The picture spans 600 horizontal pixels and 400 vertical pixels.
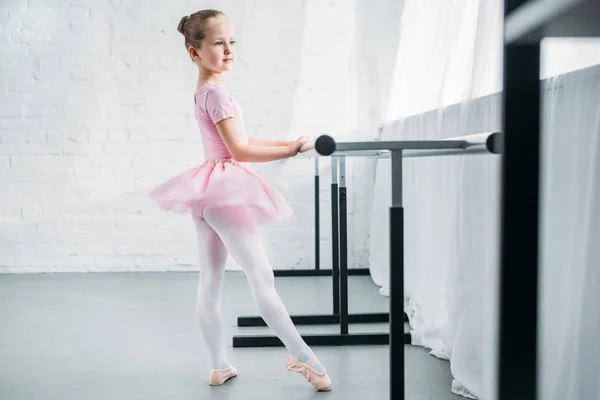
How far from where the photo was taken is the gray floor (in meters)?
2.01

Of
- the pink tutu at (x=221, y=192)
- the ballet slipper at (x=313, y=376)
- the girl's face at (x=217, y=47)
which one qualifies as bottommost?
the ballet slipper at (x=313, y=376)

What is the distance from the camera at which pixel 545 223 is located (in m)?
1.57

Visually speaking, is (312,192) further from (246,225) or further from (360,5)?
(246,225)

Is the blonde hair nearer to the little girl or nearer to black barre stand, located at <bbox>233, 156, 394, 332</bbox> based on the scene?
the little girl

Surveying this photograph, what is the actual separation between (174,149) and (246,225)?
2.40m

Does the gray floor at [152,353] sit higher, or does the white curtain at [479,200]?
the white curtain at [479,200]

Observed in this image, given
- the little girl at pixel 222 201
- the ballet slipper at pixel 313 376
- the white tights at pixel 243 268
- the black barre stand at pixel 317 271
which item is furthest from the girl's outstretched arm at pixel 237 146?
the black barre stand at pixel 317 271

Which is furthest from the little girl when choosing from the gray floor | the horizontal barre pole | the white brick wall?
the white brick wall

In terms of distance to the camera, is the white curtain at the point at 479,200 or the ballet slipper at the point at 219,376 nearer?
the white curtain at the point at 479,200

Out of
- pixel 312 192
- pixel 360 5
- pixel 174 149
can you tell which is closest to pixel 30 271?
pixel 174 149

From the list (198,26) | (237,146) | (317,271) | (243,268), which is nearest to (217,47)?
(198,26)

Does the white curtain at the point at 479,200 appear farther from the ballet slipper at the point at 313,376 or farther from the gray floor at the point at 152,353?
the ballet slipper at the point at 313,376

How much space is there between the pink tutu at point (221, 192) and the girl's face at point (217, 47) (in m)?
0.28

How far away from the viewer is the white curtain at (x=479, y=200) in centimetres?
143
